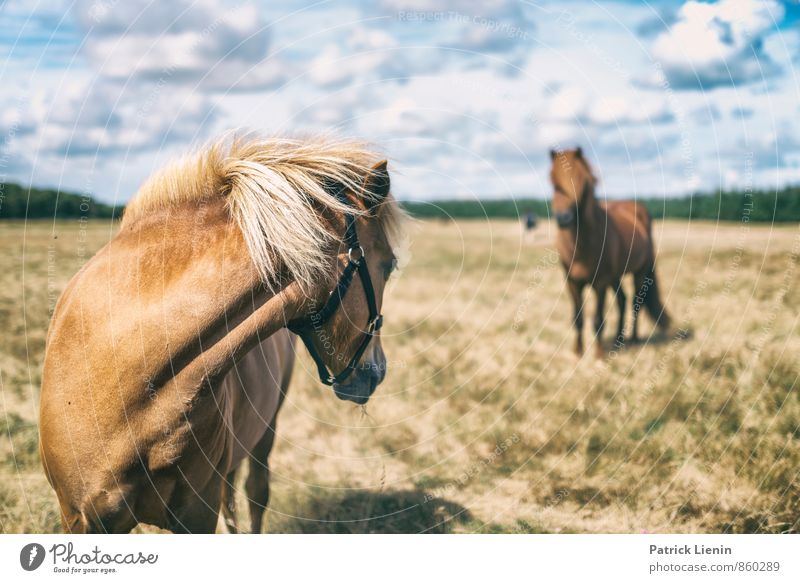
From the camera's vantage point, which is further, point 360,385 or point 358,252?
point 360,385

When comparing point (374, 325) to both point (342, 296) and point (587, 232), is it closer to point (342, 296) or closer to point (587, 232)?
point (342, 296)

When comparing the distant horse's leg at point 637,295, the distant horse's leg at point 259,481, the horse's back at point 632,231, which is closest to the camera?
the distant horse's leg at point 259,481

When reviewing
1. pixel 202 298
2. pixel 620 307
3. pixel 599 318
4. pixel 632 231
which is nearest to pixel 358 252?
pixel 202 298

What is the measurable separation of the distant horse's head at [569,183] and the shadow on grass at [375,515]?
652 centimetres

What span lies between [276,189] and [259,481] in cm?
333

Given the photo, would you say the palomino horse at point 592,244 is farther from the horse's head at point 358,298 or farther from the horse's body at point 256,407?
the horse's head at point 358,298

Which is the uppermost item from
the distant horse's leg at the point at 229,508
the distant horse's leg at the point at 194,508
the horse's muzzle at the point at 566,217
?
the horse's muzzle at the point at 566,217

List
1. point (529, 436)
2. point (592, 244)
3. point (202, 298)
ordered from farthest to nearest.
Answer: point (592, 244), point (529, 436), point (202, 298)

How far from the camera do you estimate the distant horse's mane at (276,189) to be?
2.91 metres

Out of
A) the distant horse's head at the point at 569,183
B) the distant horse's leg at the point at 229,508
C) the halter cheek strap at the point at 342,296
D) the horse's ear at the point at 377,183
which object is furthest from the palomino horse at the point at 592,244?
the horse's ear at the point at 377,183

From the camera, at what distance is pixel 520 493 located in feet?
19.1

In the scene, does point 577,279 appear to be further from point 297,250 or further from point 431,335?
point 297,250

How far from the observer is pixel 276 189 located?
295 cm

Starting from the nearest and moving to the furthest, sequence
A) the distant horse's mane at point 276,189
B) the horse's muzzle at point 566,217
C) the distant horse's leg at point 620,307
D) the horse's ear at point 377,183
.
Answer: the distant horse's mane at point 276,189 → the horse's ear at point 377,183 → the horse's muzzle at point 566,217 → the distant horse's leg at point 620,307
